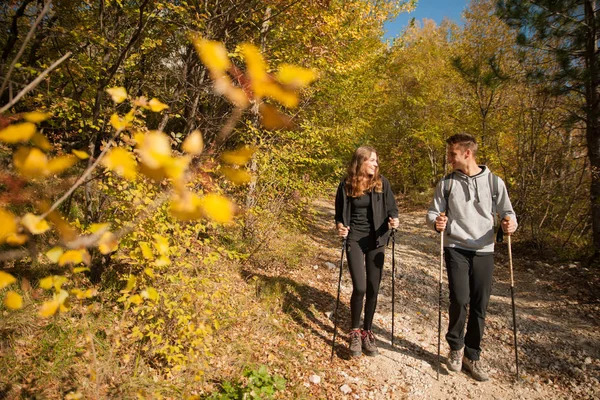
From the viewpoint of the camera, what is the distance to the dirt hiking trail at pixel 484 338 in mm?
3029

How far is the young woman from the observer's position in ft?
10.7

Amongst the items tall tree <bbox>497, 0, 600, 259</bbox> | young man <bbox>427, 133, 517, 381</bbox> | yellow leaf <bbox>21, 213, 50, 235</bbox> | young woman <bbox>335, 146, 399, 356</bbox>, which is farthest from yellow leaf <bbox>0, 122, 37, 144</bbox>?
tall tree <bbox>497, 0, 600, 259</bbox>

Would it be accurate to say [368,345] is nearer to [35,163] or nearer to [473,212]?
[473,212]

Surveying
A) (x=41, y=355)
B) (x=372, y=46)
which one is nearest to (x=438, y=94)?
(x=372, y=46)

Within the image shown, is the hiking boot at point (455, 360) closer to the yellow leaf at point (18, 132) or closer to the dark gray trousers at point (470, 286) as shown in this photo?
the dark gray trousers at point (470, 286)

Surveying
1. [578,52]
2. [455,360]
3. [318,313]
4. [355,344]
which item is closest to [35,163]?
[355,344]

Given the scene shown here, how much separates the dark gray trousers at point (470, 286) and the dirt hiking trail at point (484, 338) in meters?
0.55

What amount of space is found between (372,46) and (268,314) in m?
10.2

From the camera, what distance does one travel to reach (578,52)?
5895mm

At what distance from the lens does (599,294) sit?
492 cm

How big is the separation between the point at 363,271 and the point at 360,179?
3.02 ft

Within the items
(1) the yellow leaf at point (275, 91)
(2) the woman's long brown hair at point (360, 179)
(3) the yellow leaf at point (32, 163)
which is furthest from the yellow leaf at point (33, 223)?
(2) the woman's long brown hair at point (360, 179)

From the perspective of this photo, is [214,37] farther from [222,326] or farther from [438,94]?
[438,94]

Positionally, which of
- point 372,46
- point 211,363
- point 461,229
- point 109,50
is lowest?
point 211,363
